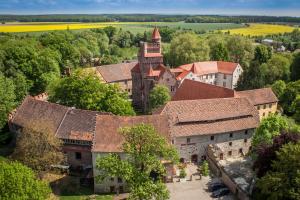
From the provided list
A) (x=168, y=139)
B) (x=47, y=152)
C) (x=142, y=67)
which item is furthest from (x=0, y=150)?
(x=142, y=67)

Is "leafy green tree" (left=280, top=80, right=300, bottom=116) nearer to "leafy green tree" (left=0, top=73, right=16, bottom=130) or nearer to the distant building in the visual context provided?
the distant building

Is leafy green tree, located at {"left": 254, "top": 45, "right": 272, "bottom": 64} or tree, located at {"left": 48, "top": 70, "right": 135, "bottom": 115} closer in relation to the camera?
tree, located at {"left": 48, "top": 70, "right": 135, "bottom": 115}

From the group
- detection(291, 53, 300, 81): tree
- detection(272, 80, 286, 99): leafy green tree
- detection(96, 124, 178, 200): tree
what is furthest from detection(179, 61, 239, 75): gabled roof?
detection(96, 124, 178, 200): tree

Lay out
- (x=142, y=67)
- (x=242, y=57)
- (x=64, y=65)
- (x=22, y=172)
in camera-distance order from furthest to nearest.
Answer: (x=242, y=57) → (x=64, y=65) → (x=142, y=67) → (x=22, y=172)

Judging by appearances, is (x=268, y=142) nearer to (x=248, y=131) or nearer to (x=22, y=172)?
(x=248, y=131)

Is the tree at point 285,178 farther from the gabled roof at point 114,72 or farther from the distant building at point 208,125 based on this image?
the gabled roof at point 114,72

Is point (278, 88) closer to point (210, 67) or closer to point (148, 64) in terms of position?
point (210, 67)

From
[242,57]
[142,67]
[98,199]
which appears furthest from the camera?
[242,57]
